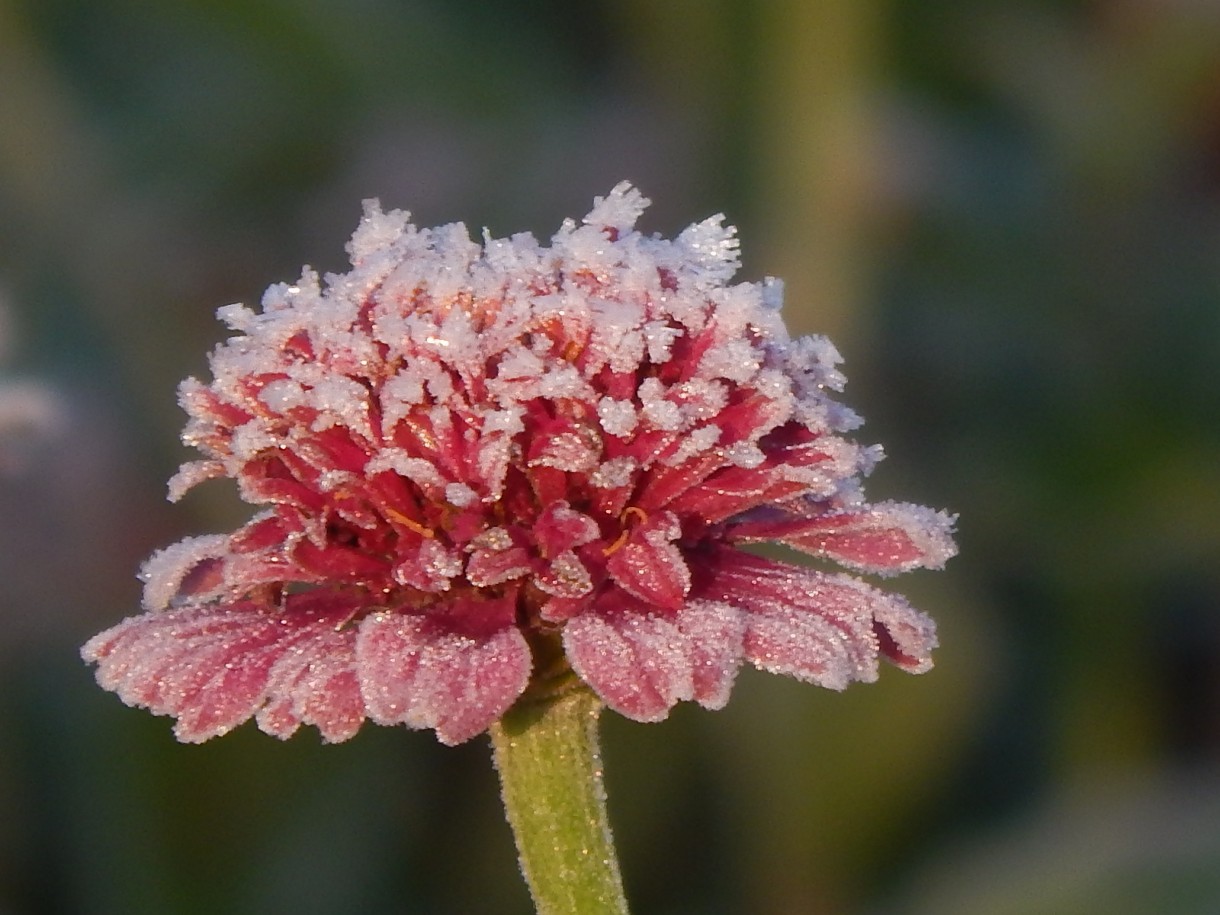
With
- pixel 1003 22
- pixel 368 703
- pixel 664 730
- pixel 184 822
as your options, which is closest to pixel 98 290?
pixel 184 822

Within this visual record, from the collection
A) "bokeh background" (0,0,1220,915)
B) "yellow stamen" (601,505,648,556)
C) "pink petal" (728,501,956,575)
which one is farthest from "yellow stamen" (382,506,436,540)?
"bokeh background" (0,0,1220,915)

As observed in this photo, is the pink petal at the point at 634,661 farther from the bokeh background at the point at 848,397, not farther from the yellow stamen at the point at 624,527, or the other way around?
the bokeh background at the point at 848,397

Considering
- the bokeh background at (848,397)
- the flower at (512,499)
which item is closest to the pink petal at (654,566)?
the flower at (512,499)

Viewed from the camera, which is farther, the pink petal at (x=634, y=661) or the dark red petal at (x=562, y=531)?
the dark red petal at (x=562, y=531)

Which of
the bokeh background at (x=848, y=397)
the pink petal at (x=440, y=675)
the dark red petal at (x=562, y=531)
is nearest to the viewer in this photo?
the pink petal at (x=440, y=675)

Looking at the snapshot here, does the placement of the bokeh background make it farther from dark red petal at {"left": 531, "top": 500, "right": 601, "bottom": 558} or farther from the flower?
dark red petal at {"left": 531, "top": 500, "right": 601, "bottom": 558}

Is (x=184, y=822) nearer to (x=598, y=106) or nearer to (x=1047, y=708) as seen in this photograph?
(x=1047, y=708)

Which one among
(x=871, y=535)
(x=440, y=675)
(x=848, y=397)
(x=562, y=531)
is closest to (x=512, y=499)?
(x=562, y=531)
